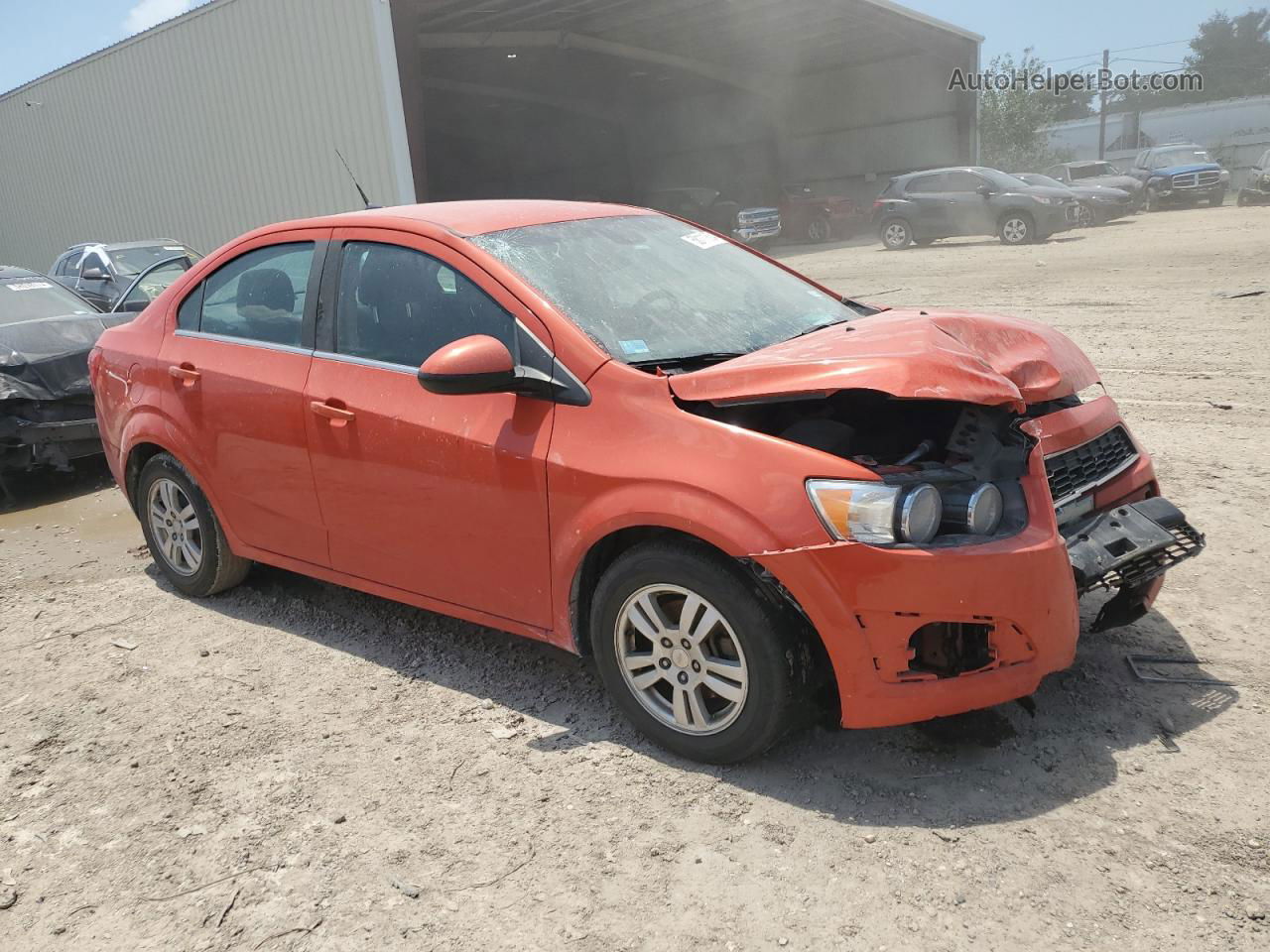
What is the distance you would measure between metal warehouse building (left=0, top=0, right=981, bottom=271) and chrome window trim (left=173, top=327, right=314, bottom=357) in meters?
13.0

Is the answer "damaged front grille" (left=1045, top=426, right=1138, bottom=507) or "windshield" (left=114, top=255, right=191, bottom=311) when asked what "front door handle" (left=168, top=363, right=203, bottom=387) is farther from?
"windshield" (left=114, top=255, right=191, bottom=311)

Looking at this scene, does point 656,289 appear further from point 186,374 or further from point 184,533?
point 184,533

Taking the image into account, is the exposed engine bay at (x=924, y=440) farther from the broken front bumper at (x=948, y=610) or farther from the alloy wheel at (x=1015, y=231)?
the alloy wheel at (x=1015, y=231)

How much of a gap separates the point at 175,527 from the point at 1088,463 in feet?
12.5

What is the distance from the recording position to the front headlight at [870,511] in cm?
270

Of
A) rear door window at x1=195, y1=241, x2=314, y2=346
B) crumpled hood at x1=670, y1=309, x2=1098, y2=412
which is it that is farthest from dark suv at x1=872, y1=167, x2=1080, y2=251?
rear door window at x1=195, y1=241, x2=314, y2=346

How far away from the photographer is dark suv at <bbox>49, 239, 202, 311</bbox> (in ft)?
42.2

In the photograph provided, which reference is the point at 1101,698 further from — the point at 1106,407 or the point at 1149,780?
the point at 1106,407

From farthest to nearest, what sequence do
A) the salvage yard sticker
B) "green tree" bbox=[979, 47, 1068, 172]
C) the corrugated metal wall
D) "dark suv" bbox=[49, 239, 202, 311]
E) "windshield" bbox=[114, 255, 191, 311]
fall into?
"green tree" bbox=[979, 47, 1068, 172]
the corrugated metal wall
"dark suv" bbox=[49, 239, 202, 311]
"windshield" bbox=[114, 255, 191, 311]
the salvage yard sticker

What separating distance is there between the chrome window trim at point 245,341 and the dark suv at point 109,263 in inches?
359

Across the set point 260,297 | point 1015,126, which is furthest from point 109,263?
point 1015,126

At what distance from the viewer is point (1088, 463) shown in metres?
3.39

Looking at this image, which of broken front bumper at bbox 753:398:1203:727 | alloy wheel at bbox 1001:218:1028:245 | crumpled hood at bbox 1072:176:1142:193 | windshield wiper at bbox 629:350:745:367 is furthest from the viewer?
crumpled hood at bbox 1072:176:1142:193

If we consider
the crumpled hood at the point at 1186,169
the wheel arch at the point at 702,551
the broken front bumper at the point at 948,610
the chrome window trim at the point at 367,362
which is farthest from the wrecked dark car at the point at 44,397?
the crumpled hood at the point at 1186,169
